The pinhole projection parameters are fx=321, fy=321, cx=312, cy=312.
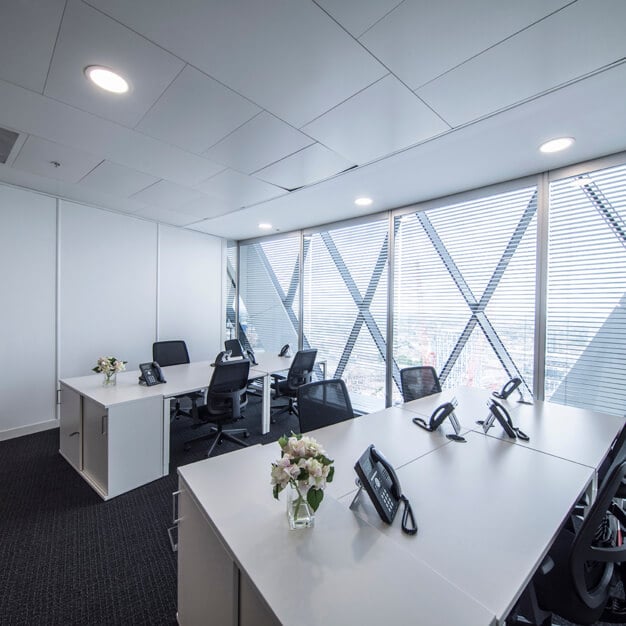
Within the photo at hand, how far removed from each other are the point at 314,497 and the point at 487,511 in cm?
75

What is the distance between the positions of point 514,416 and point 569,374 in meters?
1.00

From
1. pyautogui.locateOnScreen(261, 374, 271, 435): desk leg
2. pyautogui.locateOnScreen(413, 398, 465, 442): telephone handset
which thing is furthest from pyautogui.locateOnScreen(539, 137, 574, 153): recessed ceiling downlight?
pyautogui.locateOnScreen(261, 374, 271, 435): desk leg

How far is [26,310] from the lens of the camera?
3734 mm

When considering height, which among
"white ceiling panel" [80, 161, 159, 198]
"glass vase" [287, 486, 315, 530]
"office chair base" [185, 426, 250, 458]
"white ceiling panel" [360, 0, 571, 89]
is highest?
"white ceiling panel" [80, 161, 159, 198]

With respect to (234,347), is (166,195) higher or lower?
higher

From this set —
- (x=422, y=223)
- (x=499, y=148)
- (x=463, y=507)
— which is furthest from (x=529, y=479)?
(x=422, y=223)

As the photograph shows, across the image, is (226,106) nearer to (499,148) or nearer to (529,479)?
(499,148)

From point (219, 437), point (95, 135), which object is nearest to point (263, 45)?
point (95, 135)

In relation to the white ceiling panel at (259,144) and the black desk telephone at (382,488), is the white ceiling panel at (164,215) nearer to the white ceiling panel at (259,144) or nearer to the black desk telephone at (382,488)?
the white ceiling panel at (259,144)

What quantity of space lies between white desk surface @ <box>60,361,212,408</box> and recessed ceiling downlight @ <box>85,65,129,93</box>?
2174mm

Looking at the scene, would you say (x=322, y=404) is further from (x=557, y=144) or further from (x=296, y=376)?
(x=557, y=144)

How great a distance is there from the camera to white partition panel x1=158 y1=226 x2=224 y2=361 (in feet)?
17.0

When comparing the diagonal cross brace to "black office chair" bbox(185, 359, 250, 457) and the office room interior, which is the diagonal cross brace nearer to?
the office room interior

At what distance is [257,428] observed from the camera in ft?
13.6
